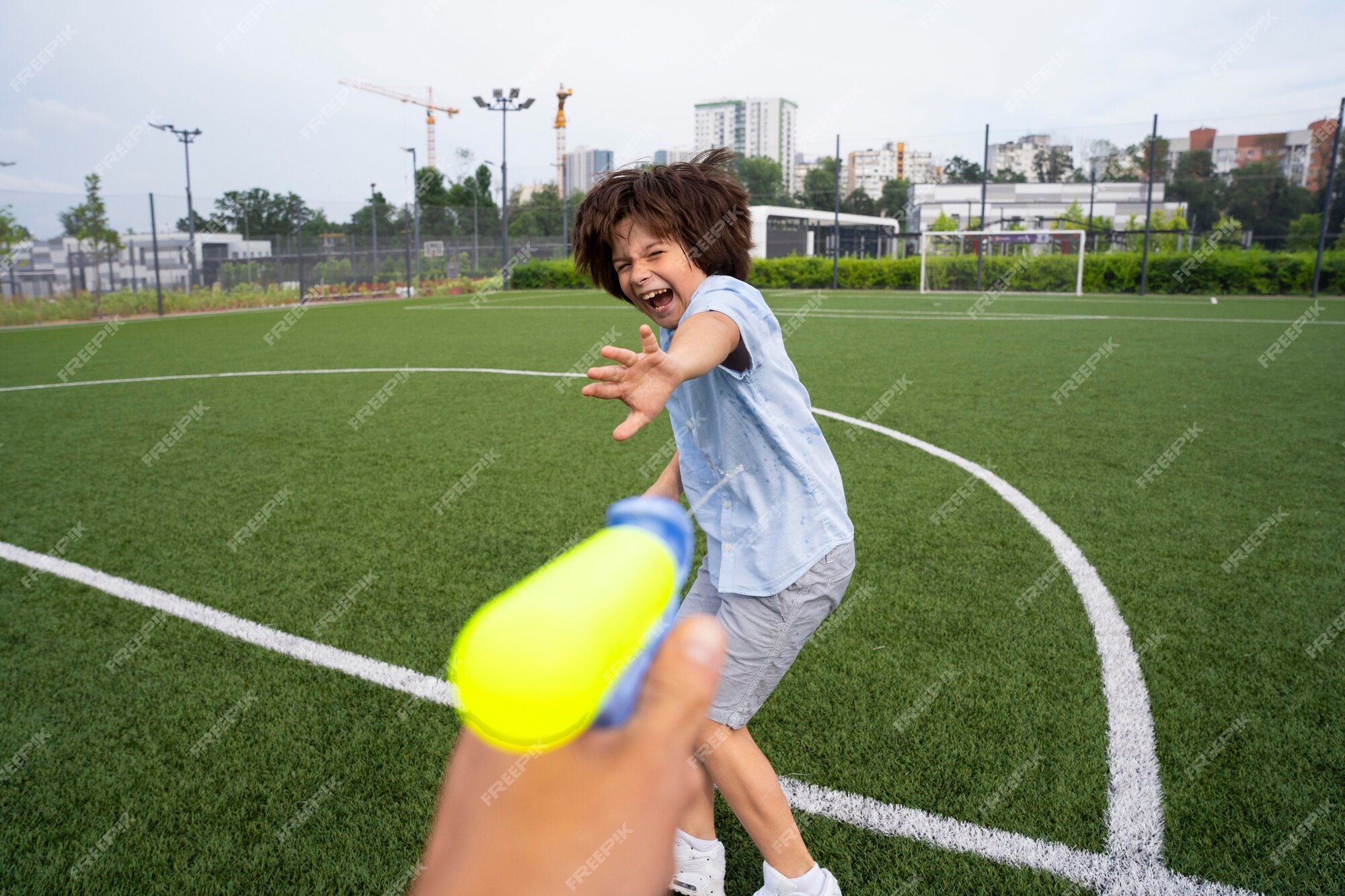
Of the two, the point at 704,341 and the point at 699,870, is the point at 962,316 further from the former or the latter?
the point at 704,341

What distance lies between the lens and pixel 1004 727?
2.89 m

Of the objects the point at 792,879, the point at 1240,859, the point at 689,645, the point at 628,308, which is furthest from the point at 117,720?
the point at 628,308

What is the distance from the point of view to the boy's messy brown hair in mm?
2088

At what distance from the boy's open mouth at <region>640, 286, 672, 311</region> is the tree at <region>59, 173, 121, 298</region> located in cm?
2513

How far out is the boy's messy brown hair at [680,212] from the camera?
2088mm

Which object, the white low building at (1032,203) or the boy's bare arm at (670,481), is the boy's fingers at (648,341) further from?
the white low building at (1032,203)

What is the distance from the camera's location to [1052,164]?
50938 mm

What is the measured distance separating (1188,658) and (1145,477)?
2.70 metres

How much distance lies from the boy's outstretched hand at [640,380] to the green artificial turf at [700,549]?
60.8 inches

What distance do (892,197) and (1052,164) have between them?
23904mm

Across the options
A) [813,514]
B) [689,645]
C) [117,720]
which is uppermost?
[689,645]

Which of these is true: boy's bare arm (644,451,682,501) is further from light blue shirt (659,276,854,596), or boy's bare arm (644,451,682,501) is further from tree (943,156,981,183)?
tree (943,156,981,183)


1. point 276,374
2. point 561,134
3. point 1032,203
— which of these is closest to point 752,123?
point 561,134

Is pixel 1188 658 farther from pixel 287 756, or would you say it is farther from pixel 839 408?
pixel 839 408
